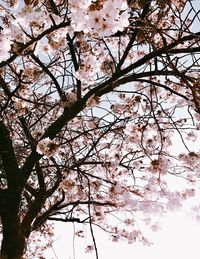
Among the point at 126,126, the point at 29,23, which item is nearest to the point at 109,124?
the point at 126,126

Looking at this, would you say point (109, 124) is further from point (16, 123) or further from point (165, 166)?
point (16, 123)

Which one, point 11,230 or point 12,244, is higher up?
point 11,230

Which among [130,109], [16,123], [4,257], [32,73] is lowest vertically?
[4,257]

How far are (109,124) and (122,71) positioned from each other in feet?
3.27

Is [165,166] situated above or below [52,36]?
above

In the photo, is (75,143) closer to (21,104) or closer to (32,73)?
(21,104)

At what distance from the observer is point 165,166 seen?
544 cm

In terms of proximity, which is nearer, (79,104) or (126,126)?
(79,104)

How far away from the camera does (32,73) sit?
179 inches

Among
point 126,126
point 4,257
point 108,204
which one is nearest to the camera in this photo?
point 4,257

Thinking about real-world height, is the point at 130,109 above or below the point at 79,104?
above

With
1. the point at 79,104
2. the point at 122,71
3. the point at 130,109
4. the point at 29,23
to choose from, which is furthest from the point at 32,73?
the point at 130,109

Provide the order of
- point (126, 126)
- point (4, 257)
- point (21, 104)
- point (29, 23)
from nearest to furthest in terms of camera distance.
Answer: point (29, 23), point (4, 257), point (21, 104), point (126, 126)

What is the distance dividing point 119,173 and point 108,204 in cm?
67
